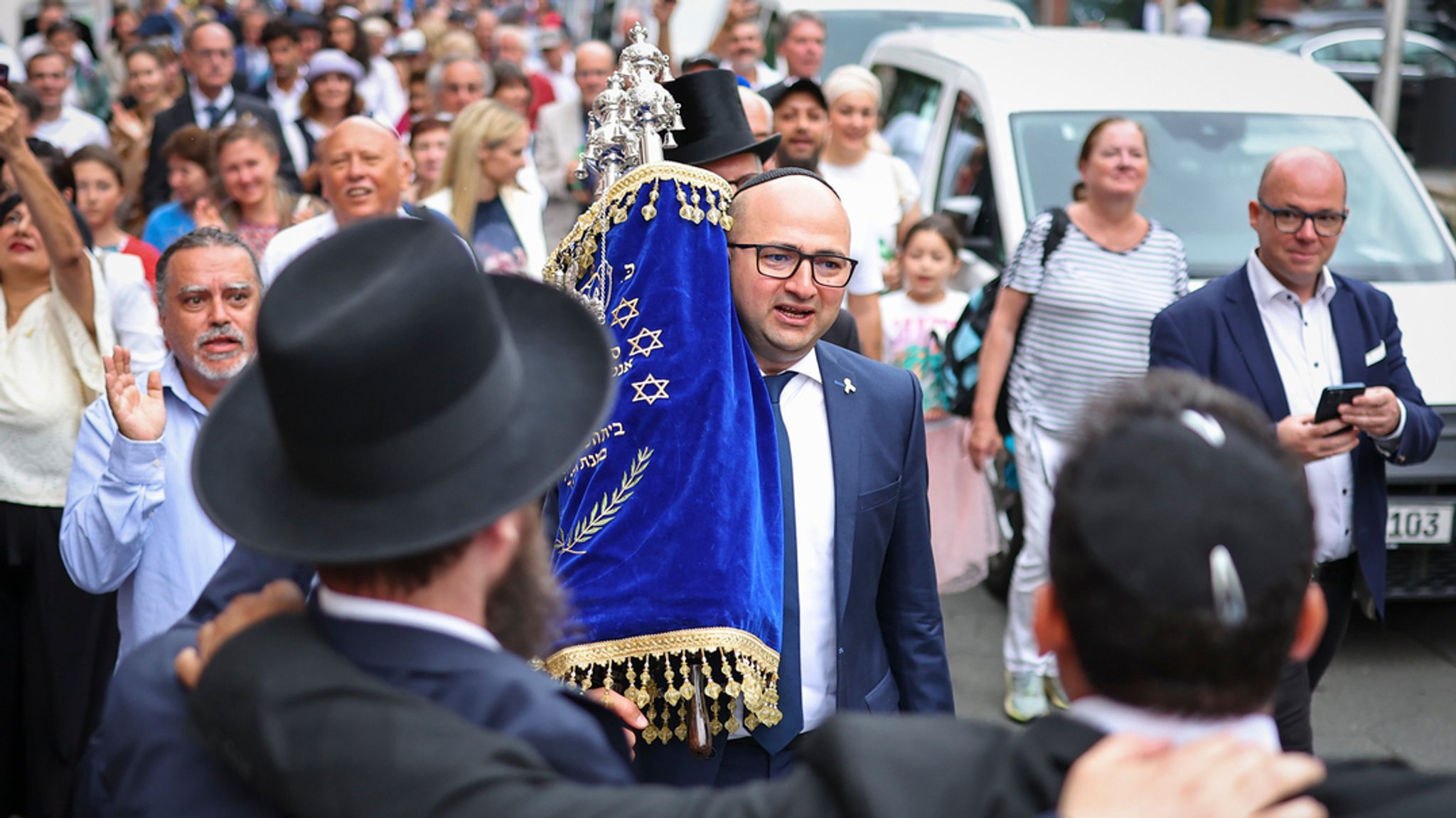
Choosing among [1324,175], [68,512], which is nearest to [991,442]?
[1324,175]

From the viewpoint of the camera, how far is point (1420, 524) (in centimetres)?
543

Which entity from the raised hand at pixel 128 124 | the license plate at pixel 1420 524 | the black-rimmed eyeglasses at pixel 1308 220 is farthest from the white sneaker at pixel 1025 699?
the raised hand at pixel 128 124

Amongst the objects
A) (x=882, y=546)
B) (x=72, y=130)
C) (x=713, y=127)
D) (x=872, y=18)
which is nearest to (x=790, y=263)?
(x=882, y=546)

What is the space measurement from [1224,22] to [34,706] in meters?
23.3

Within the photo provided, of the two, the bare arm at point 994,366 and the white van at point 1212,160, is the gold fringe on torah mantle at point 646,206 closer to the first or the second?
the bare arm at point 994,366

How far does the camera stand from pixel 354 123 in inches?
215

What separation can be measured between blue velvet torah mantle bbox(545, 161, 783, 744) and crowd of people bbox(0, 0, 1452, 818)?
9 centimetres

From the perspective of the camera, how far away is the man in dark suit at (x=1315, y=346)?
414cm

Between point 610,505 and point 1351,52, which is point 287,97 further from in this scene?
point 1351,52

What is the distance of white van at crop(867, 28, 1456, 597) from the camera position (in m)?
5.66

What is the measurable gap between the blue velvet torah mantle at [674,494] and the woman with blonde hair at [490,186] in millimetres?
3274

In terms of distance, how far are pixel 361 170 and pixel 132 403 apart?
7.68ft

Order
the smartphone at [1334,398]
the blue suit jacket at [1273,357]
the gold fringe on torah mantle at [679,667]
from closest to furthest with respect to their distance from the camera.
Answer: the gold fringe on torah mantle at [679,667] < the smartphone at [1334,398] < the blue suit jacket at [1273,357]

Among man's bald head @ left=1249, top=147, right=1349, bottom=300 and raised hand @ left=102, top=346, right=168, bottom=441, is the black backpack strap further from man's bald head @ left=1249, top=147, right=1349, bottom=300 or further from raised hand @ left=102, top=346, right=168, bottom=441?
raised hand @ left=102, top=346, right=168, bottom=441
